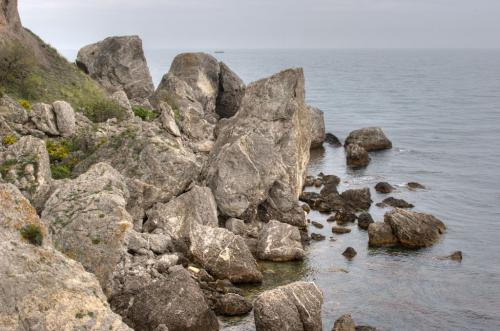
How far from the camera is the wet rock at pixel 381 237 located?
4366 cm

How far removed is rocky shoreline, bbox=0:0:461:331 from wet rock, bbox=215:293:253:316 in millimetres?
56

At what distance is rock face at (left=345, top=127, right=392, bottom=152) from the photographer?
83.2m

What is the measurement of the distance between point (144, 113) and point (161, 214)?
2538cm

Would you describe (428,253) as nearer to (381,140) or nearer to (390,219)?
(390,219)

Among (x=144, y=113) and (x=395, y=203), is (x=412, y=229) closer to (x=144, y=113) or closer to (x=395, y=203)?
(x=395, y=203)

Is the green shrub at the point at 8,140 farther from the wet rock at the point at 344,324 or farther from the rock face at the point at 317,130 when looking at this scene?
the rock face at the point at 317,130

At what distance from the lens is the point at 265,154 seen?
46750mm

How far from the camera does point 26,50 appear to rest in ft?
203

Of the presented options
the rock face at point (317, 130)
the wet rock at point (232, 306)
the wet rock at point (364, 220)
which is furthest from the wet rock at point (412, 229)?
the rock face at point (317, 130)

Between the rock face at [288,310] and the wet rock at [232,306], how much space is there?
1.83 meters

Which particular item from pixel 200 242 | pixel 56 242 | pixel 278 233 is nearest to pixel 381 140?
pixel 278 233

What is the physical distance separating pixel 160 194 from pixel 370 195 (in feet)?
79.7

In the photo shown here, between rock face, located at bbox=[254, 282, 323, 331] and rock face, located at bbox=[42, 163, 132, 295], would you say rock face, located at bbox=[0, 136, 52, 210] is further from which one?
rock face, located at bbox=[254, 282, 323, 331]

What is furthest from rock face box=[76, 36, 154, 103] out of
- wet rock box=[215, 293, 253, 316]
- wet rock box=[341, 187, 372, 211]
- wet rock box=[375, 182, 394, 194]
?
wet rock box=[215, 293, 253, 316]
